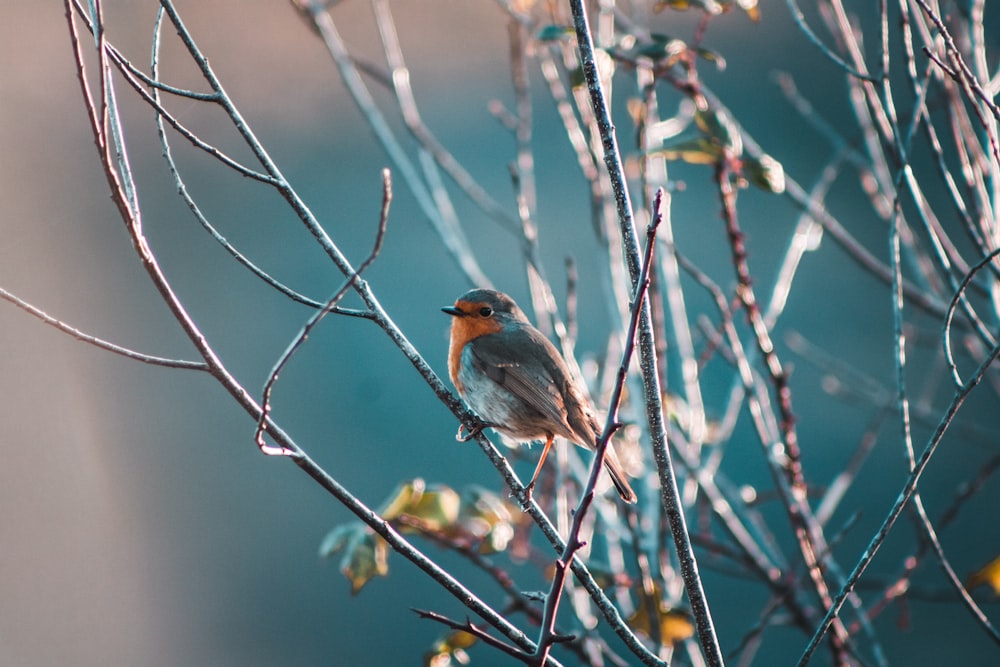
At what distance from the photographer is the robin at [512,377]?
329cm

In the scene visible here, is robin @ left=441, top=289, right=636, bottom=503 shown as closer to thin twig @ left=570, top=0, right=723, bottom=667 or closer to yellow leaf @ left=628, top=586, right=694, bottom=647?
yellow leaf @ left=628, top=586, right=694, bottom=647

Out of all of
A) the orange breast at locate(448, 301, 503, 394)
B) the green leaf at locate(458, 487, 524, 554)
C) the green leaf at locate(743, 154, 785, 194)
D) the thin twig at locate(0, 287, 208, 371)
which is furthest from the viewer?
the orange breast at locate(448, 301, 503, 394)

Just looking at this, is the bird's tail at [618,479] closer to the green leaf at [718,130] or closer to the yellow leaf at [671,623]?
the yellow leaf at [671,623]

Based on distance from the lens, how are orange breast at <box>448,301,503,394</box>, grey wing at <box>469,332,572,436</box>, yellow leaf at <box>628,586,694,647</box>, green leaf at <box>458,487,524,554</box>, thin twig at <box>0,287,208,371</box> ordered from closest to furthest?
thin twig at <box>0,287,208,371</box>
yellow leaf at <box>628,586,694,647</box>
green leaf at <box>458,487,524,554</box>
grey wing at <box>469,332,572,436</box>
orange breast at <box>448,301,503,394</box>

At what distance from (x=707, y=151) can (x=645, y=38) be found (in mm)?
573

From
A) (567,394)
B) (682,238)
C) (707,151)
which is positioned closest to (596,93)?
(707,151)

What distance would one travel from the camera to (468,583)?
666cm

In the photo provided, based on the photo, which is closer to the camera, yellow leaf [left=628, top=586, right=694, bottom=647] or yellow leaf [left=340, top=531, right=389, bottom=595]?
yellow leaf [left=628, top=586, right=694, bottom=647]

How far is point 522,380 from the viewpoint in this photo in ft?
11.1

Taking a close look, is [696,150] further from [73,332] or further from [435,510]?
[73,332]

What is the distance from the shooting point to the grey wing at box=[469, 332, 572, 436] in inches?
128

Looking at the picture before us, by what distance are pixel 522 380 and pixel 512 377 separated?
4 centimetres

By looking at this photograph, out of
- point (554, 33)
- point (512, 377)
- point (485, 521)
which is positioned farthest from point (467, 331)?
point (554, 33)

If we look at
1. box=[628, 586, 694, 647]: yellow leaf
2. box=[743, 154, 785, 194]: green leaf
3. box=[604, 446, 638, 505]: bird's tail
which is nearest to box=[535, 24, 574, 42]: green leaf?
box=[743, 154, 785, 194]: green leaf
